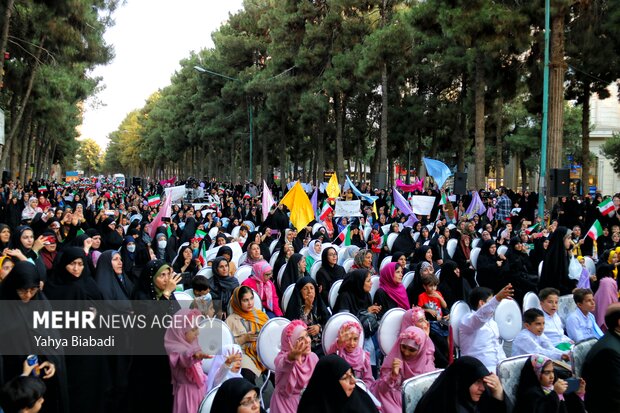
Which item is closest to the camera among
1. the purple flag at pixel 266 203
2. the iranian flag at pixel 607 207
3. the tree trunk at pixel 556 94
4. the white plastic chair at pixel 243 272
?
the white plastic chair at pixel 243 272

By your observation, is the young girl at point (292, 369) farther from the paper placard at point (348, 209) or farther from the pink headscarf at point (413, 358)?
the paper placard at point (348, 209)

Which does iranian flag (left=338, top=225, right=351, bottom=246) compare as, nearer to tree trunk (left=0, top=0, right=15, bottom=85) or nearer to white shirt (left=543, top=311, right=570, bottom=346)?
white shirt (left=543, top=311, right=570, bottom=346)

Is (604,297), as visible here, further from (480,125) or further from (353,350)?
(480,125)

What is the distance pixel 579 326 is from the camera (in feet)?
22.4

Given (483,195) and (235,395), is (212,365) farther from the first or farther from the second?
(483,195)

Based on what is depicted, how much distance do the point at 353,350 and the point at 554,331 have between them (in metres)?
2.36

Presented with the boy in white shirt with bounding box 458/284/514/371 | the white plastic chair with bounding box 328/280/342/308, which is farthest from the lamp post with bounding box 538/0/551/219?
the boy in white shirt with bounding box 458/284/514/371

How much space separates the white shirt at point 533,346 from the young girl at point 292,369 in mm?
2061

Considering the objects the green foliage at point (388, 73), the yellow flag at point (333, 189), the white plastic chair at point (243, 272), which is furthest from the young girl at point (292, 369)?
the green foliage at point (388, 73)

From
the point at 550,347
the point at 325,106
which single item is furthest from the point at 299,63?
the point at 550,347

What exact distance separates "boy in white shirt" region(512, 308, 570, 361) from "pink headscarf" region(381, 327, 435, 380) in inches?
41.7

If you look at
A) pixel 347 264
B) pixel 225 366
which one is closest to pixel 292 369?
pixel 225 366

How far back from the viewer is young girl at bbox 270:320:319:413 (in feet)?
16.2

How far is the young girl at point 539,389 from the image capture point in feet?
14.7
